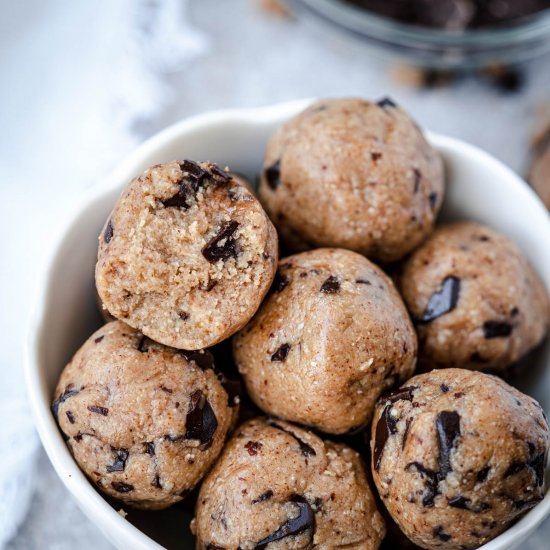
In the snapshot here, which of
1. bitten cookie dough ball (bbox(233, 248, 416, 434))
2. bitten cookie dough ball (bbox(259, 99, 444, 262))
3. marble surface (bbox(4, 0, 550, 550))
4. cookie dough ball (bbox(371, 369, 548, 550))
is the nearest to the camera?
cookie dough ball (bbox(371, 369, 548, 550))

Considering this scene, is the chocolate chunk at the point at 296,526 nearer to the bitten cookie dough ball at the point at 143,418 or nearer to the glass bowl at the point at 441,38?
the bitten cookie dough ball at the point at 143,418

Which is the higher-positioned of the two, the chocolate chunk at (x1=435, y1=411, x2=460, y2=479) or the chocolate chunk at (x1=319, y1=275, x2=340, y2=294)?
the chocolate chunk at (x1=319, y1=275, x2=340, y2=294)

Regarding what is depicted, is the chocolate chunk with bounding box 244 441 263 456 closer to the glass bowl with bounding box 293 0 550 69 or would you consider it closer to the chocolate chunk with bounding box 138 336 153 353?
the chocolate chunk with bounding box 138 336 153 353

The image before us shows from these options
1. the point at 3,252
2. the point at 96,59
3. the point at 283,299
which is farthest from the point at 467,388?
the point at 96,59

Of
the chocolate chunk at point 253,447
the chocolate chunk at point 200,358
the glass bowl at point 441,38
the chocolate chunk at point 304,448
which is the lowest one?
the chocolate chunk at point 304,448

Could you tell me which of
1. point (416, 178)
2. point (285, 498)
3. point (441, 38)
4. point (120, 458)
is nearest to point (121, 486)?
point (120, 458)

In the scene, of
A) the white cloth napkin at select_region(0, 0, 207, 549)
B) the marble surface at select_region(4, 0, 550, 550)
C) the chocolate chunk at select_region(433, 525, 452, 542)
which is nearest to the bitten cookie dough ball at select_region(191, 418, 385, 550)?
the chocolate chunk at select_region(433, 525, 452, 542)

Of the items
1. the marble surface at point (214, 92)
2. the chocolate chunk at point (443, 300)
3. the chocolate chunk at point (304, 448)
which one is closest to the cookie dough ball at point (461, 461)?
the chocolate chunk at point (304, 448)

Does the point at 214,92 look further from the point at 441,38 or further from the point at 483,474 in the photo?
the point at 483,474
